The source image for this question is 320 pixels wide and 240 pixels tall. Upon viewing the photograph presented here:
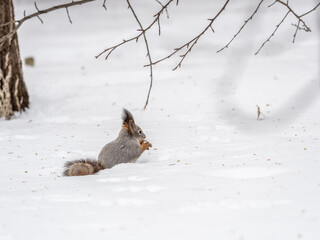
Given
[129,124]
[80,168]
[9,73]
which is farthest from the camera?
[9,73]

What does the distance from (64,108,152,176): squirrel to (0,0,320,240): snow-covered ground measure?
174 mm

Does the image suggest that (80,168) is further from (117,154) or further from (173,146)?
(173,146)

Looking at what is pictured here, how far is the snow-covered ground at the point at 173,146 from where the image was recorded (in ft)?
8.69

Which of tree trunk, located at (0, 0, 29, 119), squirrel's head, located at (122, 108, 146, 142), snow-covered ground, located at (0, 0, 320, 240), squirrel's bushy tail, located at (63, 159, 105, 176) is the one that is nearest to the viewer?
snow-covered ground, located at (0, 0, 320, 240)

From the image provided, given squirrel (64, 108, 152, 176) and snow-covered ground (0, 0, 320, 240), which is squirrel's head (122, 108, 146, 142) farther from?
snow-covered ground (0, 0, 320, 240)

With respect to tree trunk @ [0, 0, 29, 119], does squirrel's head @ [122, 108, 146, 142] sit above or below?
above

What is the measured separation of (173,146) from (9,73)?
3095 mm

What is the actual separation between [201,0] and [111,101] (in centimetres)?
1230

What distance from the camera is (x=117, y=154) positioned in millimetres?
4301

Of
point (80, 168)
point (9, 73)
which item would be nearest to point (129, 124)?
point (80, 168)

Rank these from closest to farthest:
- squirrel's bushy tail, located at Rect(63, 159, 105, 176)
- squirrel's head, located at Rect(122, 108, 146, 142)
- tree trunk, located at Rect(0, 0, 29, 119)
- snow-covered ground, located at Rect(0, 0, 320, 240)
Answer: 1. snow-covered ground, located at Rect(0, 0, 320, 240)
2. squirrel's bushy tail, located at Rect(63, 159, 105, 176)
3. squirrel's head, located at Rect(122, 108, 146, 142)
4. tree trunk, located at Rect(0, 0, 29, 119)

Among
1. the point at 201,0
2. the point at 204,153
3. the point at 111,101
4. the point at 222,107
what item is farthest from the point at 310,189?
the point at 201,0

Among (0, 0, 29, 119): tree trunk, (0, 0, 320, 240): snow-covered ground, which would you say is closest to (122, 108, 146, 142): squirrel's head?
(0, 0, 320, 240): snow-covered ground

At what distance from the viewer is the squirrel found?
404 cm
